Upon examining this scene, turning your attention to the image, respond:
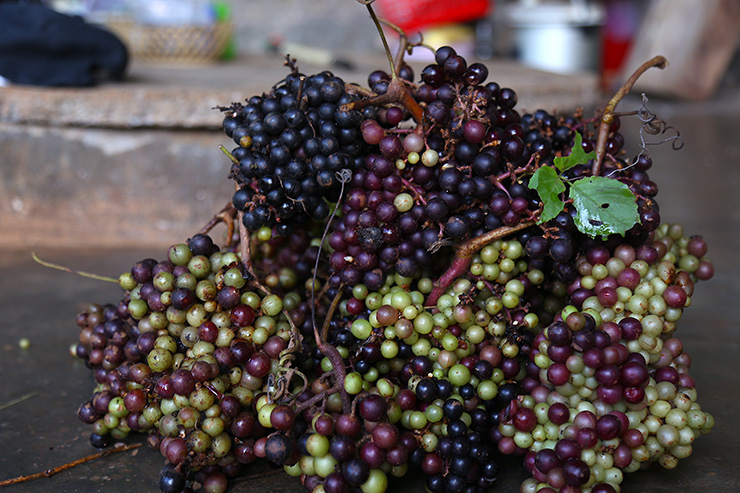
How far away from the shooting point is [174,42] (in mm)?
3072

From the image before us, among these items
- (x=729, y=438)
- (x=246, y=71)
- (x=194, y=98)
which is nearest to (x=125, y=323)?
(x=729, y=438)

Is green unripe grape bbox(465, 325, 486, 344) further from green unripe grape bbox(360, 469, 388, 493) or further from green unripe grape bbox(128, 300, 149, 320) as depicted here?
green unripe grape bbox(128, 300, 149, 320)

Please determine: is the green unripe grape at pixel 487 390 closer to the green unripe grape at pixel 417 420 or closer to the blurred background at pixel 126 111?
the green unripe grape at pixel 417 420

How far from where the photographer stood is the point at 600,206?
3.10 feet

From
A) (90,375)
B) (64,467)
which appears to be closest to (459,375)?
(64,467)

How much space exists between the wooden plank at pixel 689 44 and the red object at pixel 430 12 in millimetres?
1515

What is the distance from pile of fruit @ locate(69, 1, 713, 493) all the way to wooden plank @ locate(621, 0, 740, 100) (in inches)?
185

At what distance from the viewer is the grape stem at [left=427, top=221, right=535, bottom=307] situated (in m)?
0.98

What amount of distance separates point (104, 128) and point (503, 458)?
1.86 metres

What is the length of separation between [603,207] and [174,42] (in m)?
2.59

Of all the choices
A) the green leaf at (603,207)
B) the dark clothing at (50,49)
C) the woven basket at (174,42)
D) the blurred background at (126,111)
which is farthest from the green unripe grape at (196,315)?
the woven basket at (174,42)

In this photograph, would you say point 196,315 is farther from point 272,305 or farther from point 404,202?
point 404,202

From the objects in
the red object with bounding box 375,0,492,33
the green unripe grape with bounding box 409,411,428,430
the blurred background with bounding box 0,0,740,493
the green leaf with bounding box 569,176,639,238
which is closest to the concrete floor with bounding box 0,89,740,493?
the blurred background with bounding box 0,0,740,493

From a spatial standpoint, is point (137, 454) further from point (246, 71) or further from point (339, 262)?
point (246, 71)
